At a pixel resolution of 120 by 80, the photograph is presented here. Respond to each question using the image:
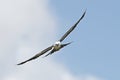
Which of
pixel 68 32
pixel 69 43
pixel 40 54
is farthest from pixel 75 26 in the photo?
pixel 40 54

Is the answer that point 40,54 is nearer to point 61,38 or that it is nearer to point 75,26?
point 61,38

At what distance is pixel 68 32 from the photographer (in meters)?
31.2

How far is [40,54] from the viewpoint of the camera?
96.9 feet

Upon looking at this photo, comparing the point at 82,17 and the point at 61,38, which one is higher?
the point at 82,17

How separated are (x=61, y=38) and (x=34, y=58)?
4228 mm

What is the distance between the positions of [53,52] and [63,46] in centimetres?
138

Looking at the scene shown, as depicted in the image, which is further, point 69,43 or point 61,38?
point 61,38

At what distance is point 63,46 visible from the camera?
99.5 feet

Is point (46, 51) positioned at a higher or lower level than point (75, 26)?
lower

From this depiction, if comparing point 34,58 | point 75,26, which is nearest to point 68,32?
point 75,26

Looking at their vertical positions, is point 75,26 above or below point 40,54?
above

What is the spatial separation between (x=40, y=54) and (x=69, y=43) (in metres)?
3.58

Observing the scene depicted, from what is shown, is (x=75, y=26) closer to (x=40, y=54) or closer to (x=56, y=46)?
(x=56, y=46)

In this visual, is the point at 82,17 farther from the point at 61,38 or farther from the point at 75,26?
the point at 61,38
